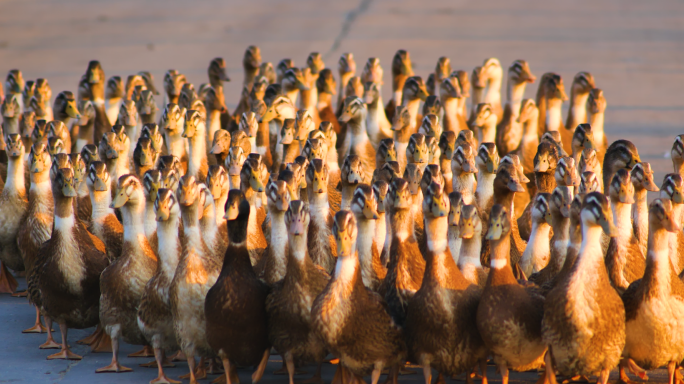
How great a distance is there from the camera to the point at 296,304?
6.90 m

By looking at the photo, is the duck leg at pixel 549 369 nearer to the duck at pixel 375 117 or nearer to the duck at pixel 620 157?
the duck at pixel 620 157

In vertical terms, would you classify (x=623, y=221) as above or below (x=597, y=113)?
below

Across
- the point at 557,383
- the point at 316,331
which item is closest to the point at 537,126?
the point at 557,383

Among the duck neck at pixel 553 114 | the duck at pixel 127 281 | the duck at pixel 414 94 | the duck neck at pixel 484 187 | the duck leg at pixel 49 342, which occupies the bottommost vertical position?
the duck leg at pixel 49 342

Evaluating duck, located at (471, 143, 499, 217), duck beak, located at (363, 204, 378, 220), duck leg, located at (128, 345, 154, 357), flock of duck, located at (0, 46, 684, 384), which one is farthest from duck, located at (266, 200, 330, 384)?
duck, located at (471, 143, 499, 217)

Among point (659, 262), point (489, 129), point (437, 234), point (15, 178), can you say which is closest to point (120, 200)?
point (15, 178)

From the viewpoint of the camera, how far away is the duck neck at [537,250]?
7816 millimetres

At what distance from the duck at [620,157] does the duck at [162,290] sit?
389 cm

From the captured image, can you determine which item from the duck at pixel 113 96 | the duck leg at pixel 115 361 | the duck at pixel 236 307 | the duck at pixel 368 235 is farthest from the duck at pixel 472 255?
the duck at pixel 113 96

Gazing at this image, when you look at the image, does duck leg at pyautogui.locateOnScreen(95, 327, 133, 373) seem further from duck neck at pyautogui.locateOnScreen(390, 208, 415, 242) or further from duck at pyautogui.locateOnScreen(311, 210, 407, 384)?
duck neck at pyautogui.locateOnScreen(390, 208, 415, 242)

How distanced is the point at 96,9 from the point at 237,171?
70.2ft

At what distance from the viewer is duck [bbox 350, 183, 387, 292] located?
7059 mm

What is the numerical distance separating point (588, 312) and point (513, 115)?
19.5 feet

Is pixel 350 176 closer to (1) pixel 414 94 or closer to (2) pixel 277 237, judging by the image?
(2) pixel 277 237
